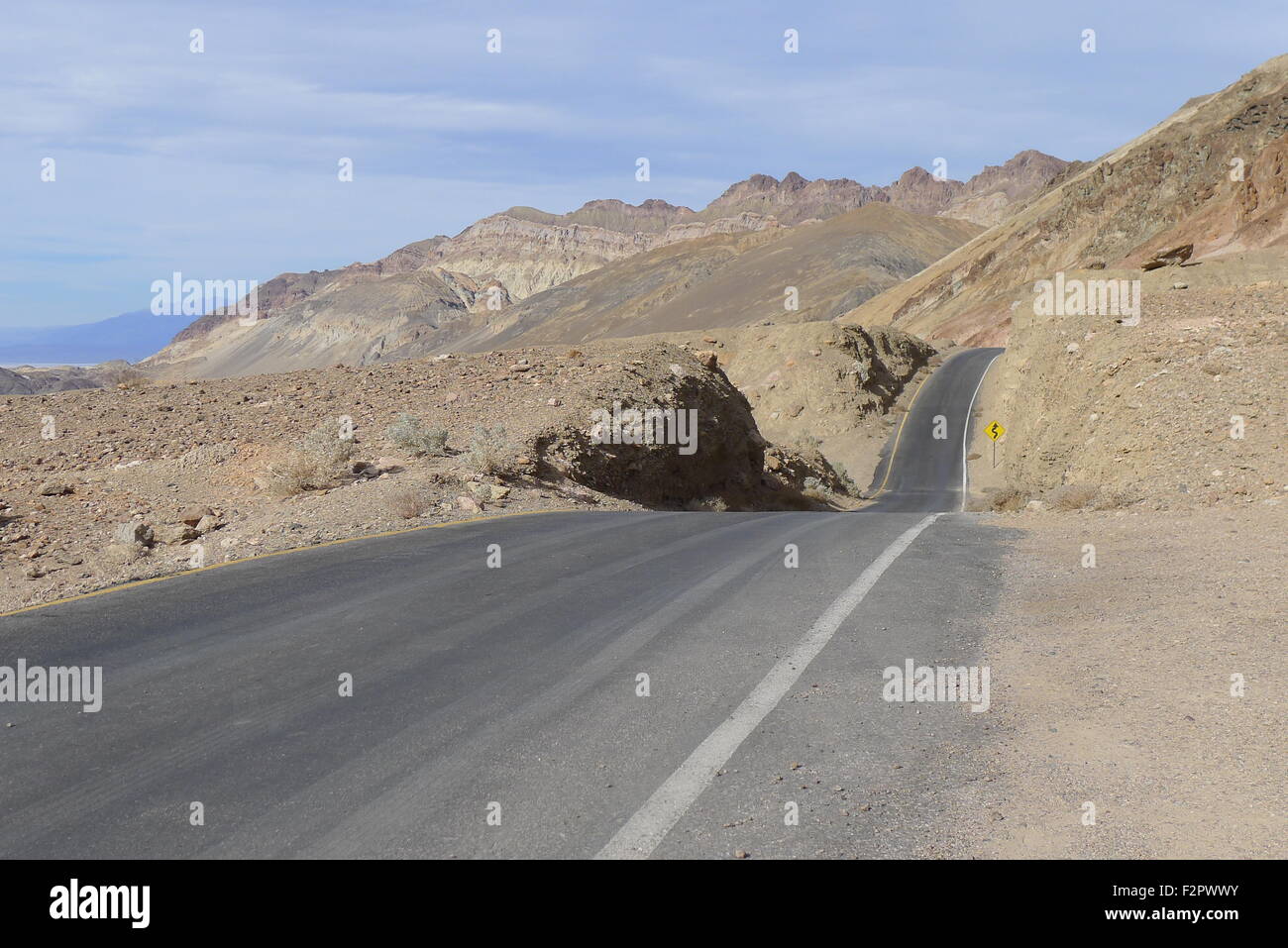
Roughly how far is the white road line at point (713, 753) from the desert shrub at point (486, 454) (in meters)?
9.66

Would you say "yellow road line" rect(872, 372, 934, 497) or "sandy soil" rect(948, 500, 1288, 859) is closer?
"sandy soil" rect(948, 500, 1288, 859)

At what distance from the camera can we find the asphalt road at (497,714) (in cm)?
409

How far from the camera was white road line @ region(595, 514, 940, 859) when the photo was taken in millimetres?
3961

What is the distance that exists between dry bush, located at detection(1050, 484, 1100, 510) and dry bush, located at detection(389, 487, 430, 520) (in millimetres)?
8783

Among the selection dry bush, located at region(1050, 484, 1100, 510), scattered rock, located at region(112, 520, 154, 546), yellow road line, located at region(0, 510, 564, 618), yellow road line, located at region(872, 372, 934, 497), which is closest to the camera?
yellow road line, located at region(0, 510, 564, 618)

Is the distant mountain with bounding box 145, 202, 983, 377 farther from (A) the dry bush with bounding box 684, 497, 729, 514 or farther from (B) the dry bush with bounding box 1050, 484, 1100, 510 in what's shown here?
(B) the dry bush with bounding box 1050, 484, 1100, 510

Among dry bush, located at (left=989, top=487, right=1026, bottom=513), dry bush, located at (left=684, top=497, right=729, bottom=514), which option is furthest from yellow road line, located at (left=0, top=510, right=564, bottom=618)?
dry bush, located at (left=684, top=497, right=729, bottom=514)

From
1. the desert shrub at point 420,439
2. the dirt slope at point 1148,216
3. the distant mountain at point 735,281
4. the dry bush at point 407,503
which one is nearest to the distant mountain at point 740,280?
the distant mountain at point 735,281
